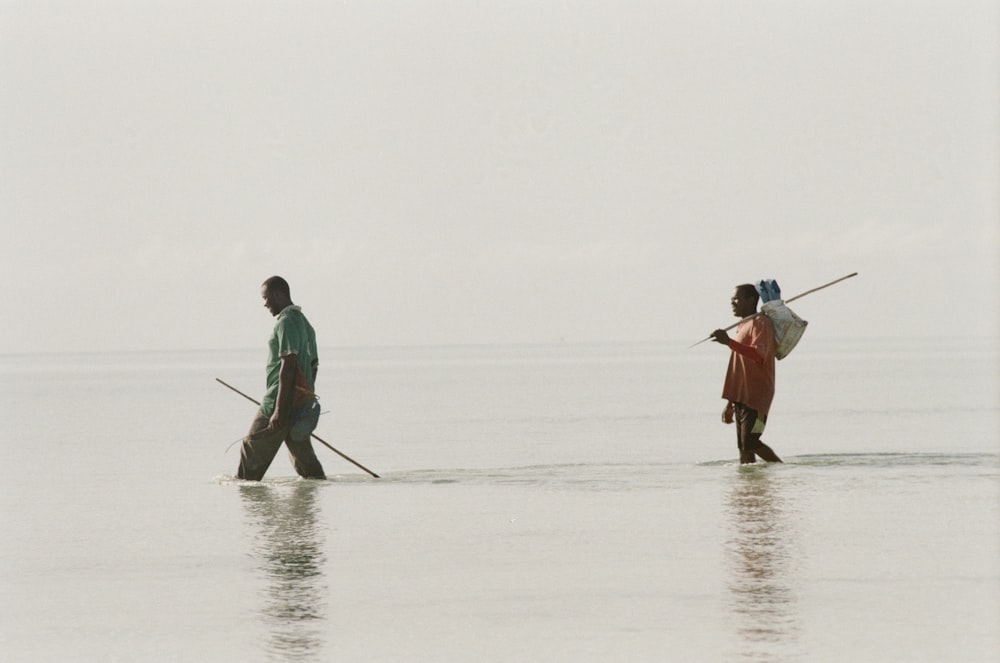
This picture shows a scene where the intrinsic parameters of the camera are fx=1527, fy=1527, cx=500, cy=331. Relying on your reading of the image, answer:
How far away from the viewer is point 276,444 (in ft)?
41.7

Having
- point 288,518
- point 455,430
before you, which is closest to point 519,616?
point 288,518

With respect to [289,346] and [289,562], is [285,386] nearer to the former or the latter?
[289,346]

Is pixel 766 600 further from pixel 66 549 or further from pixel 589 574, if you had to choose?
pixel 66 549

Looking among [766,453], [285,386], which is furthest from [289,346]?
[766,453]

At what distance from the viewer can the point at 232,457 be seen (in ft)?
58.9

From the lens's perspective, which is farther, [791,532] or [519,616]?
[791,532]

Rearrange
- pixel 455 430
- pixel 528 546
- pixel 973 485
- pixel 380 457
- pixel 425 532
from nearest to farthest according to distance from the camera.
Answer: pixel 528 546 → pixel 425 532 → pixel 973 485 → pixel 380 457 → pixel 455 430

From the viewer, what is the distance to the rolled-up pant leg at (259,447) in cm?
1263

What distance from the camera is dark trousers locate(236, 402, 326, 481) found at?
12.5 m

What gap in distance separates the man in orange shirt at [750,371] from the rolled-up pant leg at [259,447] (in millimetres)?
3940

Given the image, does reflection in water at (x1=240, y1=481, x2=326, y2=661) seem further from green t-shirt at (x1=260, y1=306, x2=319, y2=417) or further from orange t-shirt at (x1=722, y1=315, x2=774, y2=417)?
orange t-shirt at (x1=722, y1=315, x2=774, y2=417)

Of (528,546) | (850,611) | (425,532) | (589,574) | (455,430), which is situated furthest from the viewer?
(455,430)

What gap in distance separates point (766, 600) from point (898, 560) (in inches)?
63.8

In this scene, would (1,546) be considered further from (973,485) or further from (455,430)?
(455,430)
